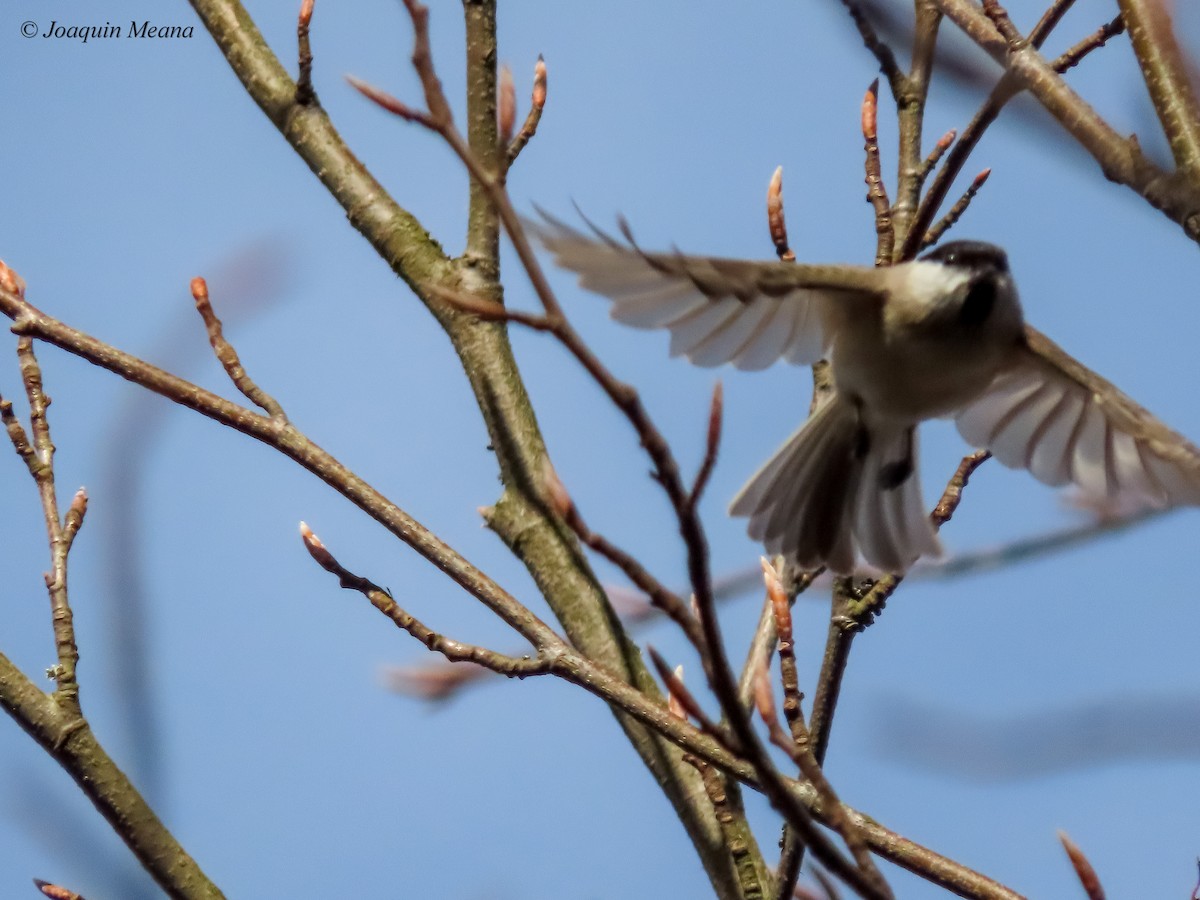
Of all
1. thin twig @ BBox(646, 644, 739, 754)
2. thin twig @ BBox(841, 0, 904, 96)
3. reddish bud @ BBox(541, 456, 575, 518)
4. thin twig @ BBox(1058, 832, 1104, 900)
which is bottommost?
thin twig @ BBox(1058, 832, 1104, 900)

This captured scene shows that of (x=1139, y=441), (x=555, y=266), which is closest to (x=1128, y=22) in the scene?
(x=555, y=266)

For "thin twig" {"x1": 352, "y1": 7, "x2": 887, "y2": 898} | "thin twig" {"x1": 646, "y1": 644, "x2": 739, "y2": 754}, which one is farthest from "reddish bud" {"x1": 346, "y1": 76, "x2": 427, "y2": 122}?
"thin twig" {"x1": 646, "y1": 644, "x2": 739, "y2": 754}

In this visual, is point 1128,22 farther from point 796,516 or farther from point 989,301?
point 796,516

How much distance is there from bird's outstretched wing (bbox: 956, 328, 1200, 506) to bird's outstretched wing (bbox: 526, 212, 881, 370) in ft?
1.74

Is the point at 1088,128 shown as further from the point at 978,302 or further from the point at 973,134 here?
the point at 978,302

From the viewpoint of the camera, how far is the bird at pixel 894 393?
285cm

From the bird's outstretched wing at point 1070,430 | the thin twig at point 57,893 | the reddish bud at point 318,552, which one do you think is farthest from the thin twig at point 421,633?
the bird's outstretched wing at point 1070,430

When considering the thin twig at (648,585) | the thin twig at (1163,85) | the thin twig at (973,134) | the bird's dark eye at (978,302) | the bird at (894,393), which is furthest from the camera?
the bird's dark eye at (978,302)

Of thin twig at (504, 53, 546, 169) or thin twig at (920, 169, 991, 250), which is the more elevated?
thin twig at (504, 53, 546, 169)

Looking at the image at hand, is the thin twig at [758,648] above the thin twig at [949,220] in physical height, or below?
below

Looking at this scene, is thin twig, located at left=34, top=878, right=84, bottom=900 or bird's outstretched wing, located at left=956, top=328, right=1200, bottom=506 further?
bird's outstretched wing, located at left=956, top=328, right=1200, bottom=506

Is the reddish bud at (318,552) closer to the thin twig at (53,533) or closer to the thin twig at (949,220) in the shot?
the thin twig at (53,533)

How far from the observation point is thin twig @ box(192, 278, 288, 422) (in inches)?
94.8

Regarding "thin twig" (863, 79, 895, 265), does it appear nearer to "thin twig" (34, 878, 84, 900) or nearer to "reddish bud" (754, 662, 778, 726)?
"reddish bud" (754, 662, 778, 726)
